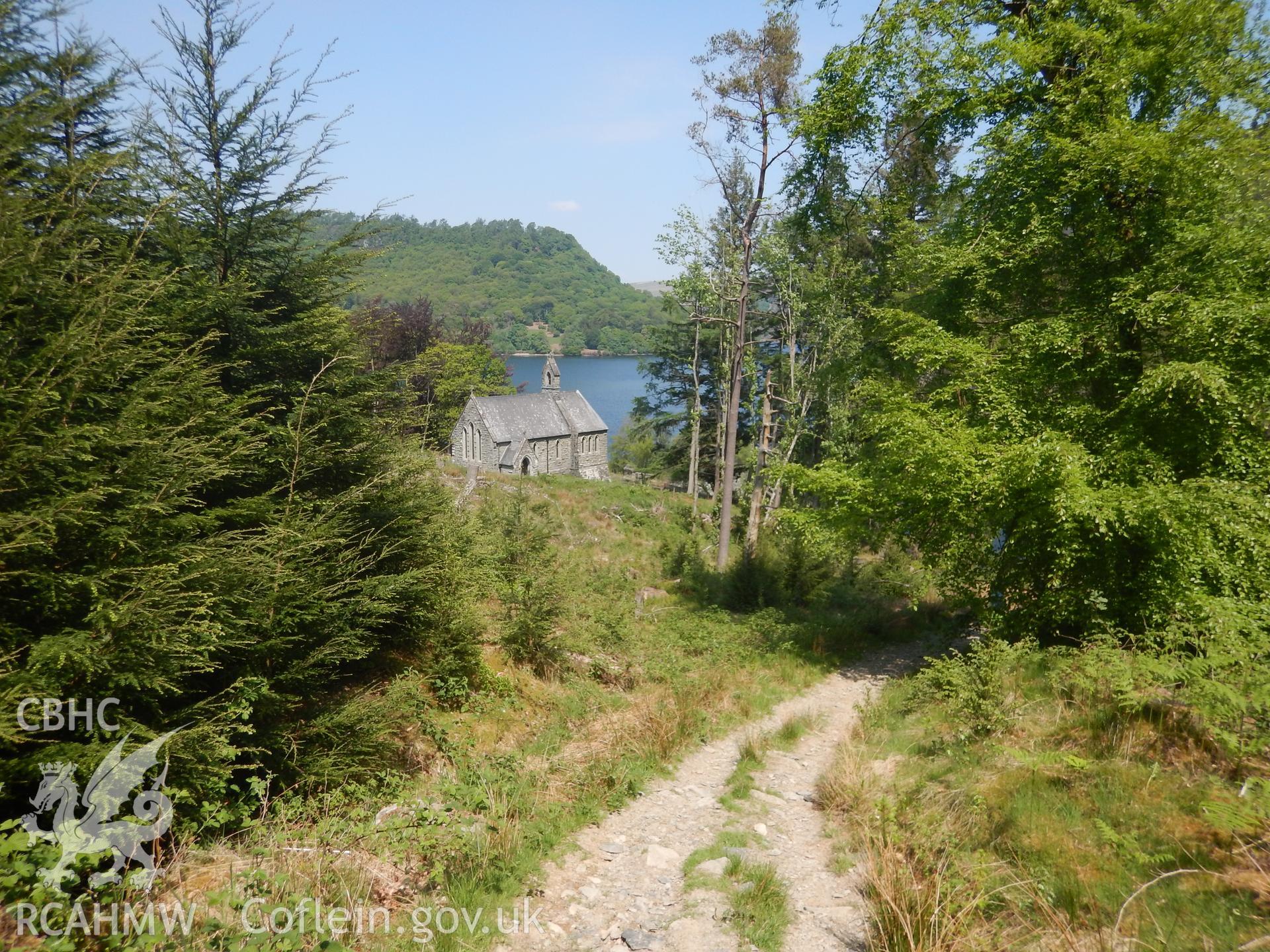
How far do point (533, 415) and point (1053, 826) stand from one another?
48851mm

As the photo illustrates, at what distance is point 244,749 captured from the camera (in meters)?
5.13

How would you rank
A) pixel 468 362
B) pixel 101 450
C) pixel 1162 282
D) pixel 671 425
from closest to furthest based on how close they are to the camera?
pixel 101 450, pixel 1162 282, pixel 671 425, pixel 468 362

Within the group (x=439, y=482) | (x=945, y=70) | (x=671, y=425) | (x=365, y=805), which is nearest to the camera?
(x=365, y=805)

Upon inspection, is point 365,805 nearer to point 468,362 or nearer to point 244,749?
point 244,749

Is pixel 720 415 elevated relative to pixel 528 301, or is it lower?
lower

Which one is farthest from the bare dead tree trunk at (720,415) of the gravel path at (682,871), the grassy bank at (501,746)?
the gravel path at (682,871)

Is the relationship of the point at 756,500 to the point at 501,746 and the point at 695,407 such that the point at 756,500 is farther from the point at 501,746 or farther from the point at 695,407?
the point at 695,407

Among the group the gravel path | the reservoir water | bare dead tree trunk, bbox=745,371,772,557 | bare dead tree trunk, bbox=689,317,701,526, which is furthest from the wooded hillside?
the gravel path

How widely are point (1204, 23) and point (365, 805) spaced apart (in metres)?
13.8

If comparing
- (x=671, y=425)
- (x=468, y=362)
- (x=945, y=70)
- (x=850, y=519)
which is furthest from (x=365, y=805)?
(x=468, y=362)

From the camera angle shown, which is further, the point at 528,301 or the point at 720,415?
the point at 528,301

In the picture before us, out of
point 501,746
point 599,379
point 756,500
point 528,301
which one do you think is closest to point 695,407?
point 756,500

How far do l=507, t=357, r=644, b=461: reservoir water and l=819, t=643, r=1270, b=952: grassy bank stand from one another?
64177 millimetres

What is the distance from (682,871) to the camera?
18.7 feet
